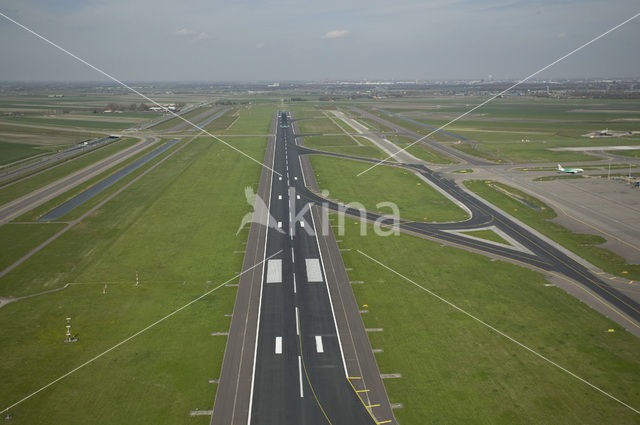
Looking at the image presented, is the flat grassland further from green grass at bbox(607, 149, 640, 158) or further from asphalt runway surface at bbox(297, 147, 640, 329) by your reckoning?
asphalt runway surface at bbox(297, 147, 640, 329)

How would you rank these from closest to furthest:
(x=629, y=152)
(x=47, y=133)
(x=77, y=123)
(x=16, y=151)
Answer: (x=16, y=151), (x=629, y=152), (x=47, y=133), (x=77, y=123)

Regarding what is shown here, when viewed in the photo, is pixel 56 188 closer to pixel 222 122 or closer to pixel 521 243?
pixel 521 243

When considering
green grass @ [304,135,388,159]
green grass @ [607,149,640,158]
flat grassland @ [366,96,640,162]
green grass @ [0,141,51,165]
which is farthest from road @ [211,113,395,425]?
green grass @ [607,149,640,158]

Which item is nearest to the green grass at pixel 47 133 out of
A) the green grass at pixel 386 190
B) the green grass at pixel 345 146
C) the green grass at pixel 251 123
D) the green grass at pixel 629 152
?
the green grass at pixel 251 123

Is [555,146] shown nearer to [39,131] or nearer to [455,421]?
[455,421]

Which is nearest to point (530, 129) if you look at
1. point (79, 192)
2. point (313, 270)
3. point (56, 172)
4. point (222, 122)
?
point (222, 122)

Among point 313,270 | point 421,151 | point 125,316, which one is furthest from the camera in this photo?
point 421,151
